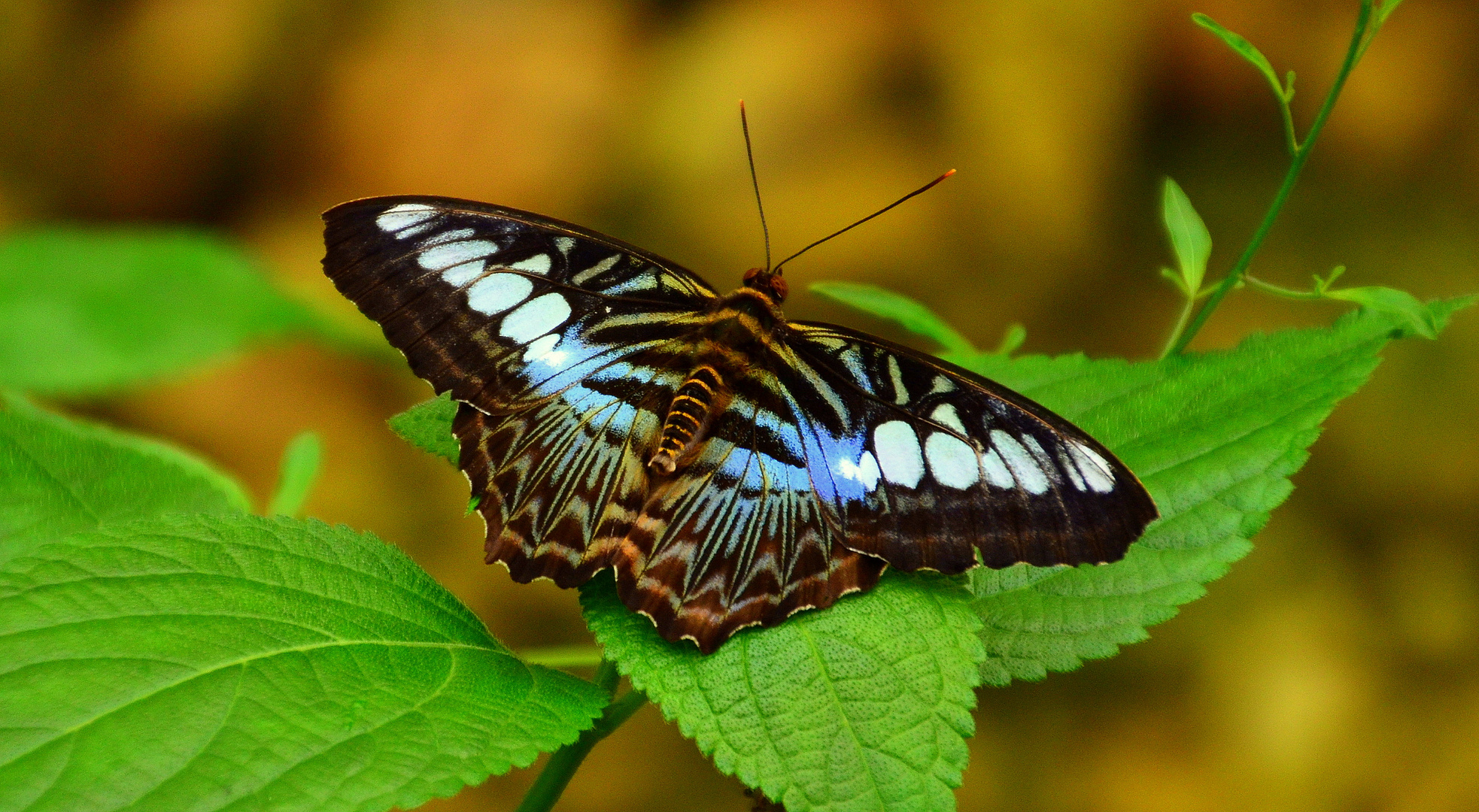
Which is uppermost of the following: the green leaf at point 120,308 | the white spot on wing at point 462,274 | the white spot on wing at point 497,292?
the green leaf at point 120,308

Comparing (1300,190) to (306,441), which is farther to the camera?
(1300,190)

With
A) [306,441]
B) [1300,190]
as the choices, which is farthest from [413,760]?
[1300,190]

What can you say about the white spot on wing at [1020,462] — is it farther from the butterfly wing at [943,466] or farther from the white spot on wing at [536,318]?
the white spot on wing at [536,318]

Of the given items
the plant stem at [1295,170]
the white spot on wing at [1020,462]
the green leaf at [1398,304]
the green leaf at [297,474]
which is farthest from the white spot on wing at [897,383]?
the green leaf at [297,474]

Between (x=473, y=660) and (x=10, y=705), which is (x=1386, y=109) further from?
(x=10, y=705)

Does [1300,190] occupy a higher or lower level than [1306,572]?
higher

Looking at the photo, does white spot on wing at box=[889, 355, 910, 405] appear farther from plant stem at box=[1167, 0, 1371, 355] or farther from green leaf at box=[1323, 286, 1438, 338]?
green leaf at box=[1323, 286, 1438, 338]

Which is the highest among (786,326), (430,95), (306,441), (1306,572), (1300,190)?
(430,95)
